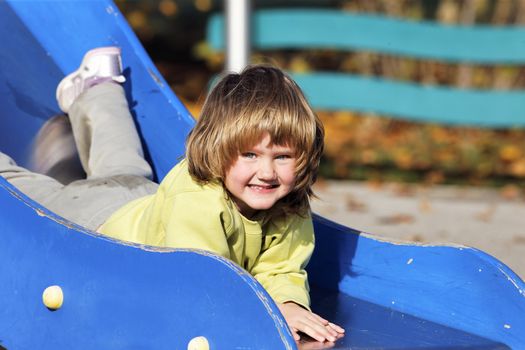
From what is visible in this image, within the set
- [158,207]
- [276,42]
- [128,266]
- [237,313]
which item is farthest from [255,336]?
[276,42]

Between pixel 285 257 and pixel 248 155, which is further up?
pixel 248 155

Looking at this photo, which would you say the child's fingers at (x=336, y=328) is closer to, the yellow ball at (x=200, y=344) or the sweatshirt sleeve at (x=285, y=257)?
the sweatshirt sleeve at (x=285, y=257)

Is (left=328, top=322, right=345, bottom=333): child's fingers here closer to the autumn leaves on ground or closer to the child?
the child

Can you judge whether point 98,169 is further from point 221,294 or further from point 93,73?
point 221,294

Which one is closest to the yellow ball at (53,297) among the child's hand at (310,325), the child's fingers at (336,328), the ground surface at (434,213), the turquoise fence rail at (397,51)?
the child's hand at (310,325)

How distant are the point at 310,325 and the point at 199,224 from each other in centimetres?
38

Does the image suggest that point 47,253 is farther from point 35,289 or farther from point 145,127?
point 145,127

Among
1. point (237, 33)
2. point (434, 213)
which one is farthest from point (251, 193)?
point (237, 33)

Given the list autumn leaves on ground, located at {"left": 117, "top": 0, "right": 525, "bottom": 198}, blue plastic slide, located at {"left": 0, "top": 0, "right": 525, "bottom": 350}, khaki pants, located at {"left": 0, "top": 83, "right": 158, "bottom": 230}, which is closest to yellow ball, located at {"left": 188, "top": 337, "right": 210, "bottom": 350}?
blue plastic slide, located at {"left": 0, "top": 0, "right": 525, "bottom": 350}

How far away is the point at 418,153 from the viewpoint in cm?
739

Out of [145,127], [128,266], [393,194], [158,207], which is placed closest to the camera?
[128,266]

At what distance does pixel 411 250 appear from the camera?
3057 millimetres

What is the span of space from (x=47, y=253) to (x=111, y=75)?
1.28 metres

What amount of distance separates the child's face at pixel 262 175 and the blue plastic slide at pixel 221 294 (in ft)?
1.02
